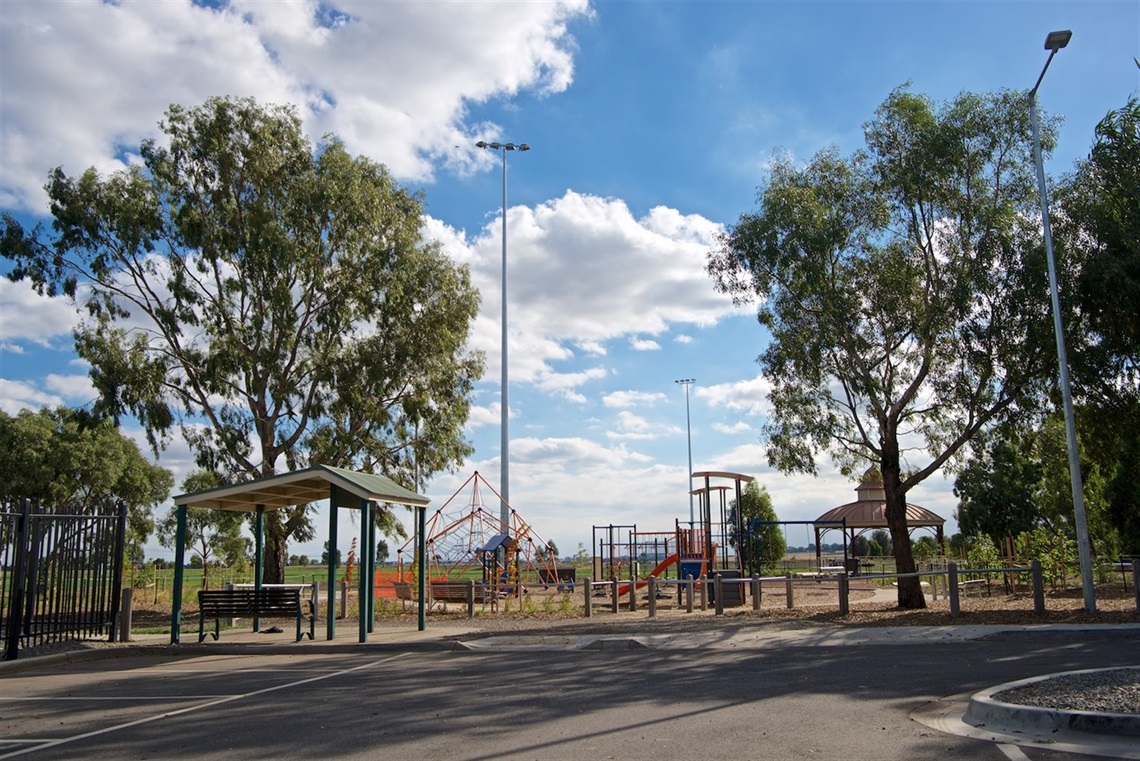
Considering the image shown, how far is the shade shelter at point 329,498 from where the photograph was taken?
16.4m

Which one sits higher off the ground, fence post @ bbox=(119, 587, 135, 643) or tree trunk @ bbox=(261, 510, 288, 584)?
tree trunk @ bbox=(261, 510, 288, 584)

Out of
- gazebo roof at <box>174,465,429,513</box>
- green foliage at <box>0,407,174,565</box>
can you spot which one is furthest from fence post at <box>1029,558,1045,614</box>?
green foliage at <box>0,407,174,565</box>

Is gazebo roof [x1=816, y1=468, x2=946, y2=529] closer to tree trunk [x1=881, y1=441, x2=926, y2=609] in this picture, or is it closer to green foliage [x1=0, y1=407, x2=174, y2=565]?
tree trunk [x1=881, y1=441, x2=926, y2=609]

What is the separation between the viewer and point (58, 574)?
16.0 m

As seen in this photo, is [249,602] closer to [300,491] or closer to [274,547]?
[300,491]

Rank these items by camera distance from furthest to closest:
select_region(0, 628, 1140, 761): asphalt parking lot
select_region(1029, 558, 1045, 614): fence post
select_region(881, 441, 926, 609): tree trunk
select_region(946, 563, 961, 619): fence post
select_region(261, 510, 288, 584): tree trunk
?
select_region(261, 510, 288, 584): tree trunk < select_region(881, 441, 926, 609): tree trunk < select_region(1029, 558, 1045, 614): fence post < select_region(946, 563, 961, 619): fence post < select_region(0, 628, 1140, 761): asphalt parking lot

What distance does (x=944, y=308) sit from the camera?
20250mm

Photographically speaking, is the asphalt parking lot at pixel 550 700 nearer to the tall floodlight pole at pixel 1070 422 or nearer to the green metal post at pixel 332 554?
the green metal post at pixel 332 554

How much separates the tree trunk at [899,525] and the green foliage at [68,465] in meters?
34.8

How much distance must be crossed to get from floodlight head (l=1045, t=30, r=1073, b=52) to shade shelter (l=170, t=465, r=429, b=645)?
1499 cm

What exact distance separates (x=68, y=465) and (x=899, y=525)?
134 ft

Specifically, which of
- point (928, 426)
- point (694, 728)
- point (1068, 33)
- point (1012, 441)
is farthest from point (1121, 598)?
point (694, 728)

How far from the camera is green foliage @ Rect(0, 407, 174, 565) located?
1764 inches

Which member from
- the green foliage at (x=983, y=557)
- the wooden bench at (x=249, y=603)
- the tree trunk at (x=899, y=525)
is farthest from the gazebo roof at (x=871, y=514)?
the wooden bench at (x=249, y=603)
